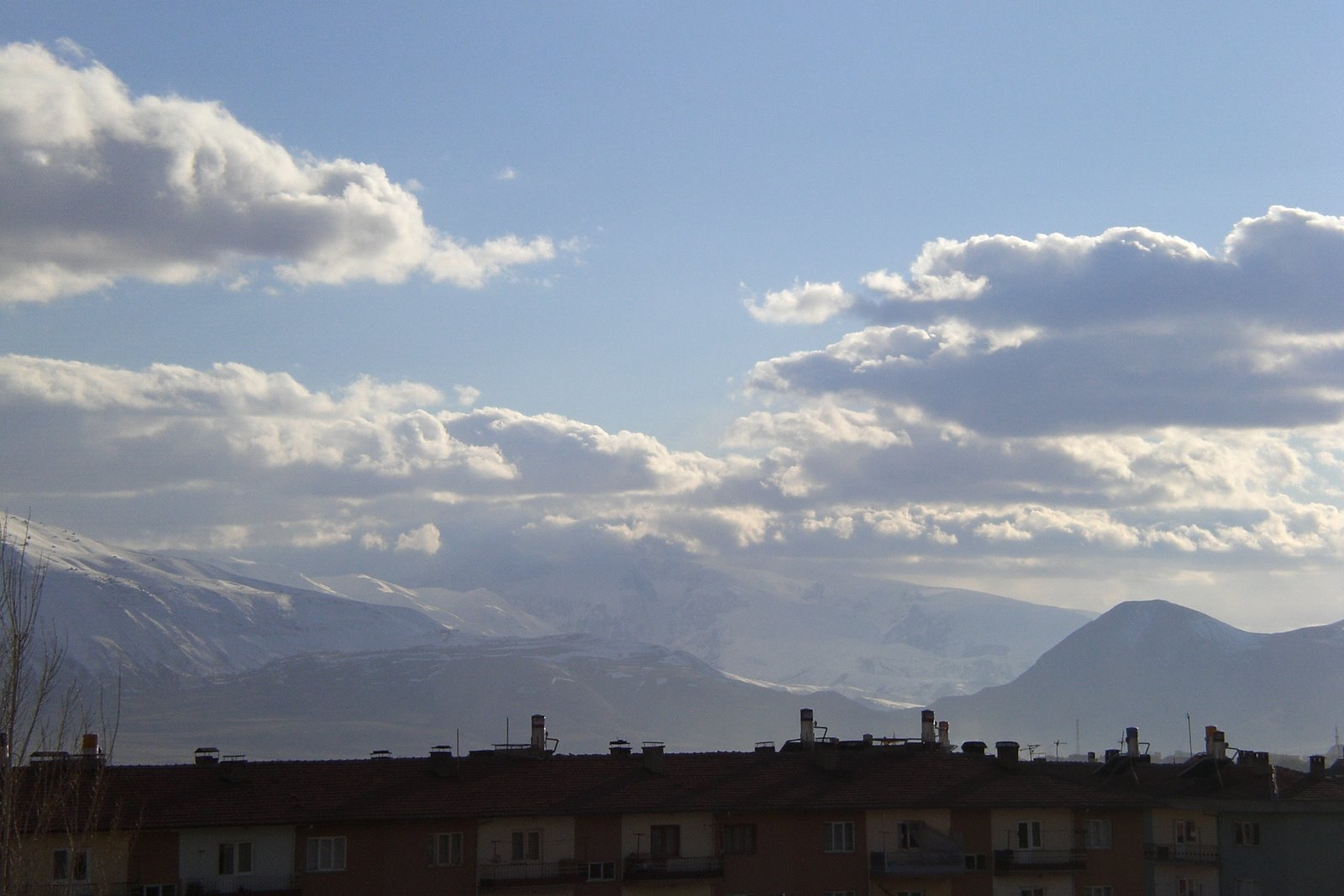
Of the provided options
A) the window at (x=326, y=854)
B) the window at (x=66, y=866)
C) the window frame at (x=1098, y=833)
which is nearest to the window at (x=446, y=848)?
the window at (x=326, y=854)

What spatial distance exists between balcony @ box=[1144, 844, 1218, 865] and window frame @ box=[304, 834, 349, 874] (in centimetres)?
3262

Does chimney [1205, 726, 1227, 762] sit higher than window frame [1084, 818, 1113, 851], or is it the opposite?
chimney [1205, 726, 1227, 762]

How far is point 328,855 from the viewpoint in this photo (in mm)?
52219

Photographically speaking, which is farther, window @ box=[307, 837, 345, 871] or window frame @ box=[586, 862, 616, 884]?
window frame @ box=[586, 862, 616, 884]

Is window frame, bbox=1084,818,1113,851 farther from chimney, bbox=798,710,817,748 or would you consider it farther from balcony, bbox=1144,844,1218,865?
chimney, bbox=798,710,817,748

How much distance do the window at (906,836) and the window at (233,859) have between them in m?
23.1

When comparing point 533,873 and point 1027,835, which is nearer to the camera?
point 533,873

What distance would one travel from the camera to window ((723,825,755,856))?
56812 millimetres

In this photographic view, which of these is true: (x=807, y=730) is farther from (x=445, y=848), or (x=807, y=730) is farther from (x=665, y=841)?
(x=445, y=848)

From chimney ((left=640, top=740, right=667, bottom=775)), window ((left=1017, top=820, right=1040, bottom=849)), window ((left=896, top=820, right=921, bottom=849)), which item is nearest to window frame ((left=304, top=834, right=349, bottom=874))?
chimney ((left=640, top=740, right=667, bottom=775))

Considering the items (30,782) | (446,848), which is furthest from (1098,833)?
(30,782)

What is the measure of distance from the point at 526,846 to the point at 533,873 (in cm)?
94

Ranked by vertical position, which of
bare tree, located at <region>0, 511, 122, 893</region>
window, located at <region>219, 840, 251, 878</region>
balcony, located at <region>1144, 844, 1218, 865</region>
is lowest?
balcony, located at <region>1144, 844, 1218, 865</region>

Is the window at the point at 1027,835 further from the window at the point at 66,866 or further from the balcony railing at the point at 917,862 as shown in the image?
the window at the point at 66,866
